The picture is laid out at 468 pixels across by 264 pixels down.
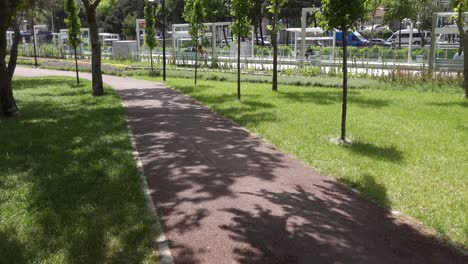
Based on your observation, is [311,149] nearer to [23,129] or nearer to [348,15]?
[348,15]

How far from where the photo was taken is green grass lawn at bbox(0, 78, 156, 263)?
15.4 ft

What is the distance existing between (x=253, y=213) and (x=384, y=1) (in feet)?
149

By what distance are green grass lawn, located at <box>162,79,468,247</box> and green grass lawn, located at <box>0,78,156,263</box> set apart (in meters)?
3.16

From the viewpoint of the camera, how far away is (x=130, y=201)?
6.02m

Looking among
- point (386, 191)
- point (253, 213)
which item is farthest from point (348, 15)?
point (253, 213)

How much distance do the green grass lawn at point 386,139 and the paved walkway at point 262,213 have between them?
397 millimetres

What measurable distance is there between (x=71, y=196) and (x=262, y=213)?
2.55m

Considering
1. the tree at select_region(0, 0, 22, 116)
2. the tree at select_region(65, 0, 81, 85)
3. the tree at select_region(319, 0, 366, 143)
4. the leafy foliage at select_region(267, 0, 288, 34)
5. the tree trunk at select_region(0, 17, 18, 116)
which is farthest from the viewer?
the tree at select_region(65, 0, 81, 85)

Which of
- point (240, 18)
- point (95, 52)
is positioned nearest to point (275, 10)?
point (240, 18)

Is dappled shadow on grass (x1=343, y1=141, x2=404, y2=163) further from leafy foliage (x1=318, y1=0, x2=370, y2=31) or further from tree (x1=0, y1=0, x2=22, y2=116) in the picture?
tree (x1=0, y1=0, x2=22, y2=116)

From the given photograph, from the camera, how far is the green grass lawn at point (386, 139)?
6168 millimetres

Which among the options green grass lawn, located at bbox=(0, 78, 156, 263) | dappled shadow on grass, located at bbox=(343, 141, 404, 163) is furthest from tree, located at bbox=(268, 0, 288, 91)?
dappled shadow on grass, located at bbox=(343, 141, 404, 163)

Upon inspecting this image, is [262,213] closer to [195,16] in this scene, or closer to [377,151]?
[377,151]

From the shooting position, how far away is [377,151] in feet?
28.6
